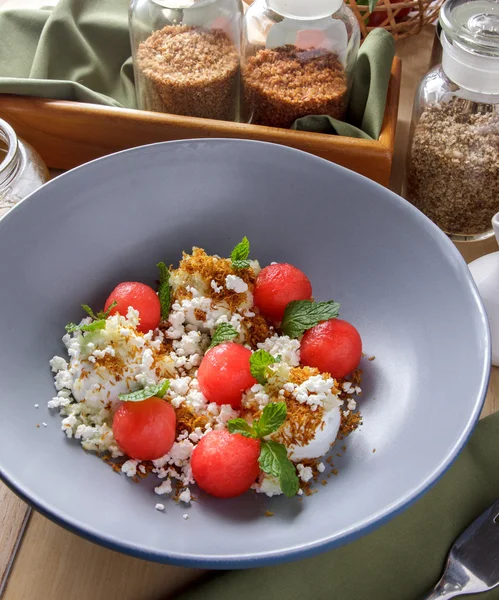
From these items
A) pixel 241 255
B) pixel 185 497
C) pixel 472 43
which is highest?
pixel 472 43

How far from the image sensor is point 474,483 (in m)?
0.88

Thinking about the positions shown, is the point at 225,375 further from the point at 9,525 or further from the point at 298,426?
the point at 9,525

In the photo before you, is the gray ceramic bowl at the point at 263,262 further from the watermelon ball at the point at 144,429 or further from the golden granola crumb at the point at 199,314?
the golden granola crumb at the point at 199,314

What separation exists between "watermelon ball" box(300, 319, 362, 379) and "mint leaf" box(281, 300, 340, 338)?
11mm

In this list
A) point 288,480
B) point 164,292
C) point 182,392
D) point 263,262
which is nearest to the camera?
point 288,480

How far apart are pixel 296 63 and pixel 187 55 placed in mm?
194

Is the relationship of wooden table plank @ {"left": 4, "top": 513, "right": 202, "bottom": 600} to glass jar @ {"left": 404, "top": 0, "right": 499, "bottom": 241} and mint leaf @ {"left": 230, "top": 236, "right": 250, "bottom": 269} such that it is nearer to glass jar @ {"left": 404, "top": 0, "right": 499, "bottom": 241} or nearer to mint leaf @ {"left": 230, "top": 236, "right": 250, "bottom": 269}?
mint leaf @ {"left": 230, "top": 236, "right": 250, "bottom": 269}

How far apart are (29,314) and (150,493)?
11.5 inches

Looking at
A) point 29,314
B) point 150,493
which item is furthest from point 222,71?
point 150,493

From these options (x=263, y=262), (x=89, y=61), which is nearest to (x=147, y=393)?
(x=263, y=262)

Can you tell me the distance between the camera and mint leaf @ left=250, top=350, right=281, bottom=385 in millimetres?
822

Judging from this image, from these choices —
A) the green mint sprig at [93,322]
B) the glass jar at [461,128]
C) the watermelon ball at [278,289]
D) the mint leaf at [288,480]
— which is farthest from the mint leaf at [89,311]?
the glass jar at [461,128]

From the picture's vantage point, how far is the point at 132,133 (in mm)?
1208

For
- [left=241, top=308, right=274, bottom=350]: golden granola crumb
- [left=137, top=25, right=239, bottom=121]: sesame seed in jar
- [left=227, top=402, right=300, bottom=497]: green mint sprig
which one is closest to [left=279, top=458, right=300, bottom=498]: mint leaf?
[left=227, top=402, right=300, bottom=497]: green mint sprig
